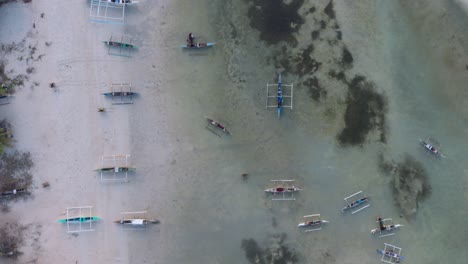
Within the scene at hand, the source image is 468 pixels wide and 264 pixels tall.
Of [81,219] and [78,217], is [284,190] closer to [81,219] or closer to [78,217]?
[81,219]

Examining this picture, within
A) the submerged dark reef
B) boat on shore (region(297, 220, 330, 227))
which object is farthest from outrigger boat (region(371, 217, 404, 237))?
the submerged dark reef

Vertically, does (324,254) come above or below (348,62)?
below

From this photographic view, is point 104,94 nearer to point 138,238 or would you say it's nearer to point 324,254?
point 138,238

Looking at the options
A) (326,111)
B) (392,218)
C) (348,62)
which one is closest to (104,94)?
(326,111)

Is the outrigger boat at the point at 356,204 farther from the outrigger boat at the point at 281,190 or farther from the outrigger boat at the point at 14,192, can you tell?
the outrigger boat at the point at 14,192

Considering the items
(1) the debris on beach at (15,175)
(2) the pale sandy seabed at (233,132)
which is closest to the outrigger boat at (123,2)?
(2) the pale sandy seabed at (233,132)

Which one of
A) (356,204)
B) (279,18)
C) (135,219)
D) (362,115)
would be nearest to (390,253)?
(356,204)

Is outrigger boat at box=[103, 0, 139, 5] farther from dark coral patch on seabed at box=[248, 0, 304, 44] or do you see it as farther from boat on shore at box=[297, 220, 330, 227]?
boat on shore at box=[297, 220, 330, 227]
